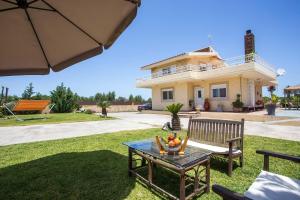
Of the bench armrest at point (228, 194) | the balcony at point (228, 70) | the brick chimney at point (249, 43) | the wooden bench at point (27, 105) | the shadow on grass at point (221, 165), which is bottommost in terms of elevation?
the shadow on grass at point (221, 165)

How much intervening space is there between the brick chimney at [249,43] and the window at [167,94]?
386 inches

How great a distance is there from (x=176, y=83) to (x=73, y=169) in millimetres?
19810

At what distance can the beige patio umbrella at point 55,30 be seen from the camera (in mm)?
3043

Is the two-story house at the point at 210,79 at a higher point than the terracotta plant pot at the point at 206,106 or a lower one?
higher

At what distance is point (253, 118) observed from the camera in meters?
13.2

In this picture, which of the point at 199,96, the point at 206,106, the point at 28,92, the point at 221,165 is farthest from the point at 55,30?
the point at 28,92

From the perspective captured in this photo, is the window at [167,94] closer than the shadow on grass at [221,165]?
No

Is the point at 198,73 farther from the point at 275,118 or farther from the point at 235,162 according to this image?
the point at 235,162

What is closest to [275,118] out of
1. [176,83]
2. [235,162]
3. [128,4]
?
[235,162]

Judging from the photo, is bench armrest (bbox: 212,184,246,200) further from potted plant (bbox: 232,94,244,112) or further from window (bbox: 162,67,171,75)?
window (bbox: 162,67,171,75)

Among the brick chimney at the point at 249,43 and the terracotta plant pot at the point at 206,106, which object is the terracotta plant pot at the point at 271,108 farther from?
the brick chimney at the point at 249,43

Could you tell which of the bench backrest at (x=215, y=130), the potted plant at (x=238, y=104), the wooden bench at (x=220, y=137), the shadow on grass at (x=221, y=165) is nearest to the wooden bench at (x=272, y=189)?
the wooden bench at (x=220, y=137)

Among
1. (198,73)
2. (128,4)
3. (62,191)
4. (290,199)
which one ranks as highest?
(198,73)

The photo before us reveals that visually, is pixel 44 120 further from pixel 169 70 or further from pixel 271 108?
pixel 271 108
